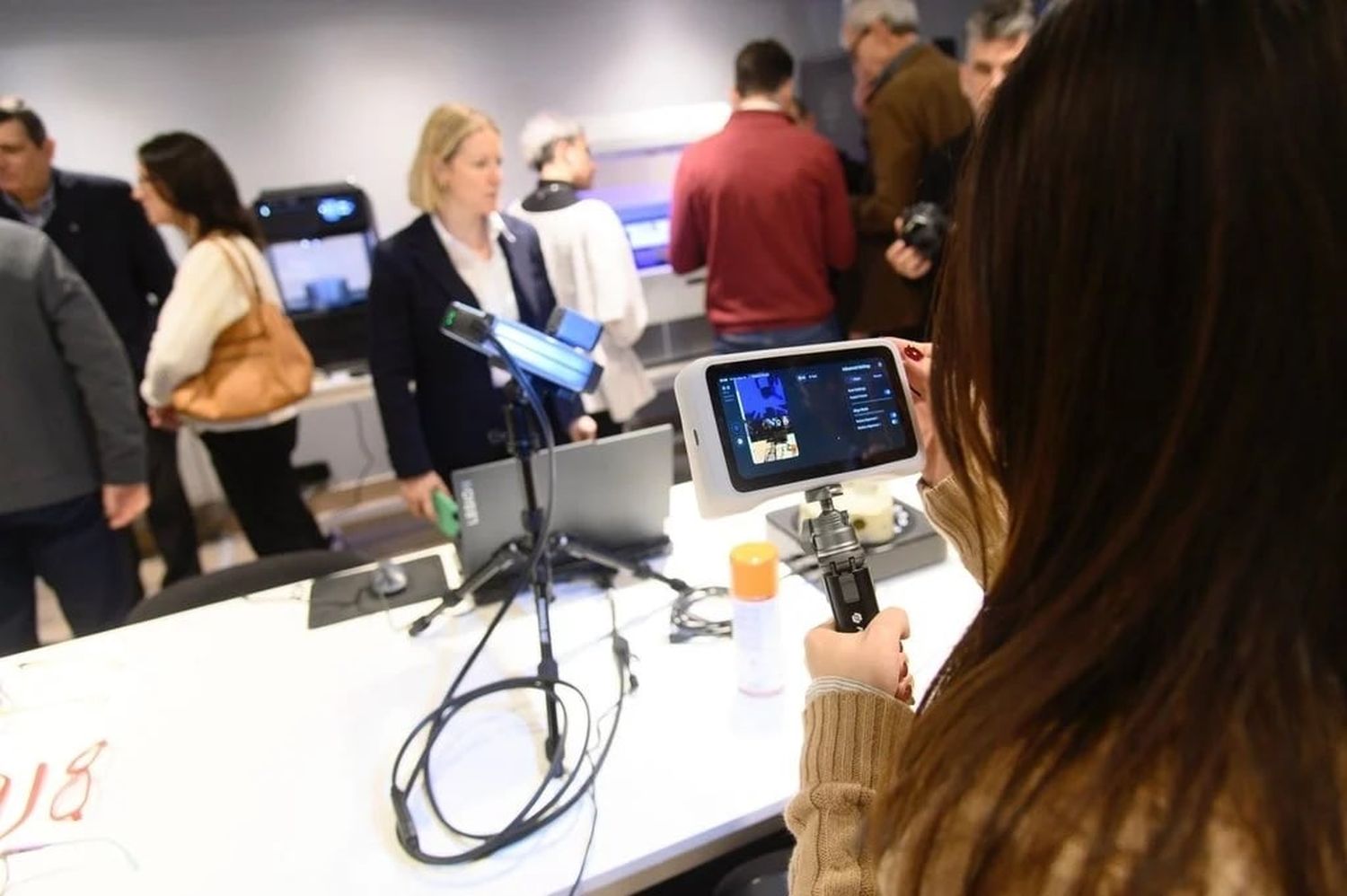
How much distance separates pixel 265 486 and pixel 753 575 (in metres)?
1.90

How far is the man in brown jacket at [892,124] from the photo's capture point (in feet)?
8.05

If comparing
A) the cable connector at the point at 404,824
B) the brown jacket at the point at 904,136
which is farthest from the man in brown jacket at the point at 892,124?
the cable connector at the point at 404,824

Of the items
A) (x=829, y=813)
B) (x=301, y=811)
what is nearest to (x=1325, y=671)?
(x=829, y=813)

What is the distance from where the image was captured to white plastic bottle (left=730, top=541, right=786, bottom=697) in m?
1.05

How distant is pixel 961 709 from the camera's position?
20.6 inches

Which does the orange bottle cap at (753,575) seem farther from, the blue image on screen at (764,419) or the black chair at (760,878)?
the black chair at (760,878)

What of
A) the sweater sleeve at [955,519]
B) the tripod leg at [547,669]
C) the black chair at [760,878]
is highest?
the sweater sleeve at [955,519]

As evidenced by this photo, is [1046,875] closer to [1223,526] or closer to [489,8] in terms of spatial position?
[1223,526]

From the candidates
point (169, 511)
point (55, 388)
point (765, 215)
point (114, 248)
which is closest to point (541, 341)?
point (55, 388)

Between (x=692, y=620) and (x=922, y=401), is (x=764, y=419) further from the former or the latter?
(x=692, y=620)

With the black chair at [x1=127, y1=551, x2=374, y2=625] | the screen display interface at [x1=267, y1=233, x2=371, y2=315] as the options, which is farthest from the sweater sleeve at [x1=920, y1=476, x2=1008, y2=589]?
the screen display interface at [x1=267, y1=233, x2=371, y2=315]

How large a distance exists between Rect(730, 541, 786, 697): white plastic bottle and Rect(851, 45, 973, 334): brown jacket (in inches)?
64.1

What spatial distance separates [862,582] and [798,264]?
1.86m

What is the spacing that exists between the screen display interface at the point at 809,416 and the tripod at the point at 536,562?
1.17ft
